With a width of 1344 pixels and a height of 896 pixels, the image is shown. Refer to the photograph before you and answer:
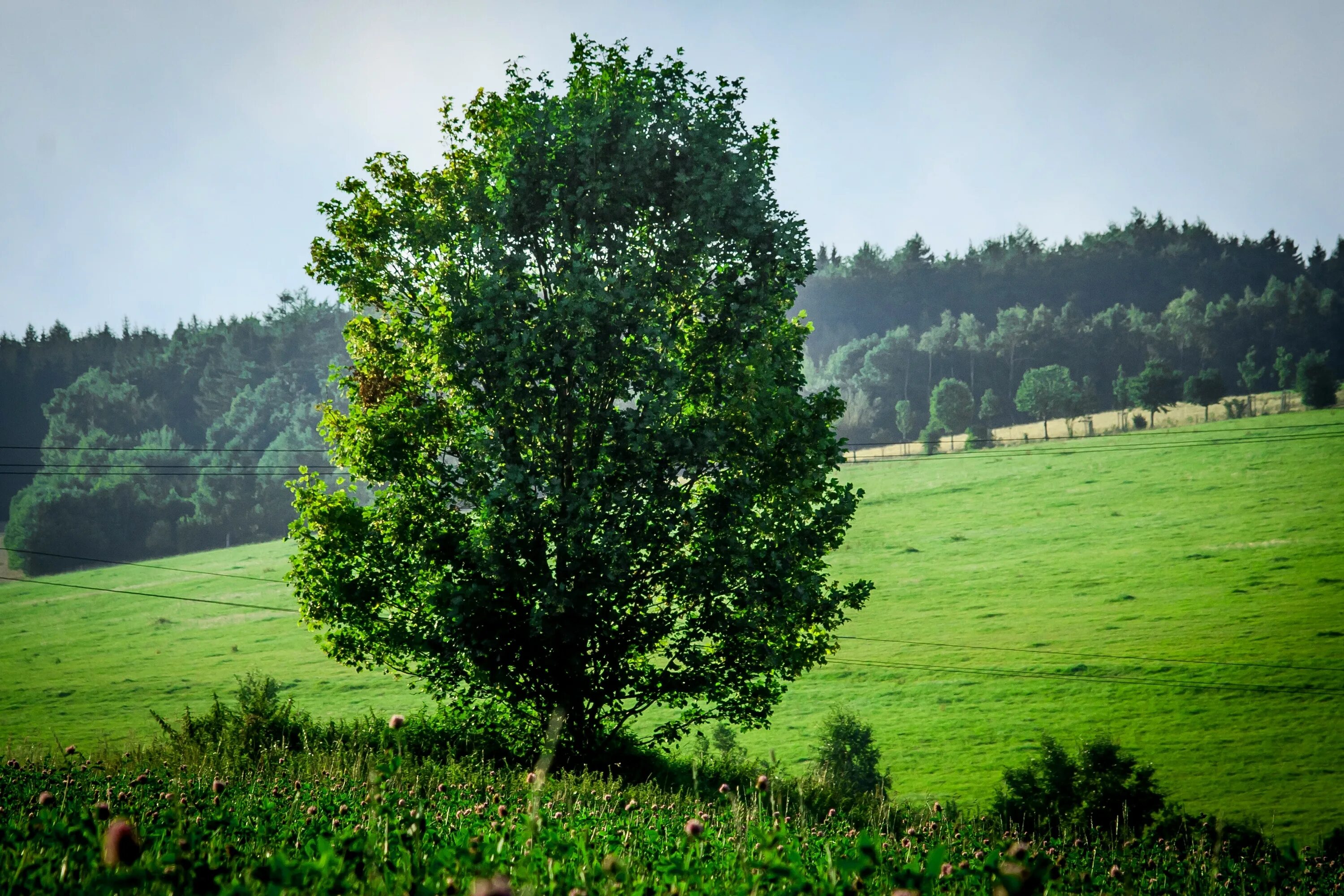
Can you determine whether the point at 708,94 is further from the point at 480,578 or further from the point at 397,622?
the point at 397,622

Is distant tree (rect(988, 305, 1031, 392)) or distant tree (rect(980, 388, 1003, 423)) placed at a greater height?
distant tree (rect(988, 305, 1031, 392))

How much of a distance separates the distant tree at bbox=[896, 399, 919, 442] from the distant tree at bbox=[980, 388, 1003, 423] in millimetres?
10572

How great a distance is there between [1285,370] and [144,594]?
153 meters

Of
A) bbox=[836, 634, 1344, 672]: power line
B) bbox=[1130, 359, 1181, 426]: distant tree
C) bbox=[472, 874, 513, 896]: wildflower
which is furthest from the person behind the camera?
bbox=[1130, 359, 1181, 426]: distant tree

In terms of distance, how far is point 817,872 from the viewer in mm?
5102

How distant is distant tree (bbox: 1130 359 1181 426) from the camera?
112m

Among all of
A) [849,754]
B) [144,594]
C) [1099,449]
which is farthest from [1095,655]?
[144,594]

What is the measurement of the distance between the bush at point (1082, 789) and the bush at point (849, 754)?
10125mm

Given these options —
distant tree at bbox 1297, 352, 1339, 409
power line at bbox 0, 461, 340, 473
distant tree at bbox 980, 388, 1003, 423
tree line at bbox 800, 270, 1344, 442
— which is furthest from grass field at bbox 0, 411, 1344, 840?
distant tree at bbox 980, 388, 1003, 423

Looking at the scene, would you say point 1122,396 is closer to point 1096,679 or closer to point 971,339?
point 971,339

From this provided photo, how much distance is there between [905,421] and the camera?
457 ft

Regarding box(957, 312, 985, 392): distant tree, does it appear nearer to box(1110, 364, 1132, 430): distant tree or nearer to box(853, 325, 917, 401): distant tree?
box(853, 325, 917, 401): distant tree

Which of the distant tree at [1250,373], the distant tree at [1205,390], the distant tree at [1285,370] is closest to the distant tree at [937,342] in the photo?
the distant tree at [1205,390]

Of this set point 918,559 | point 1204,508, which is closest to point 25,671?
point 918,559
